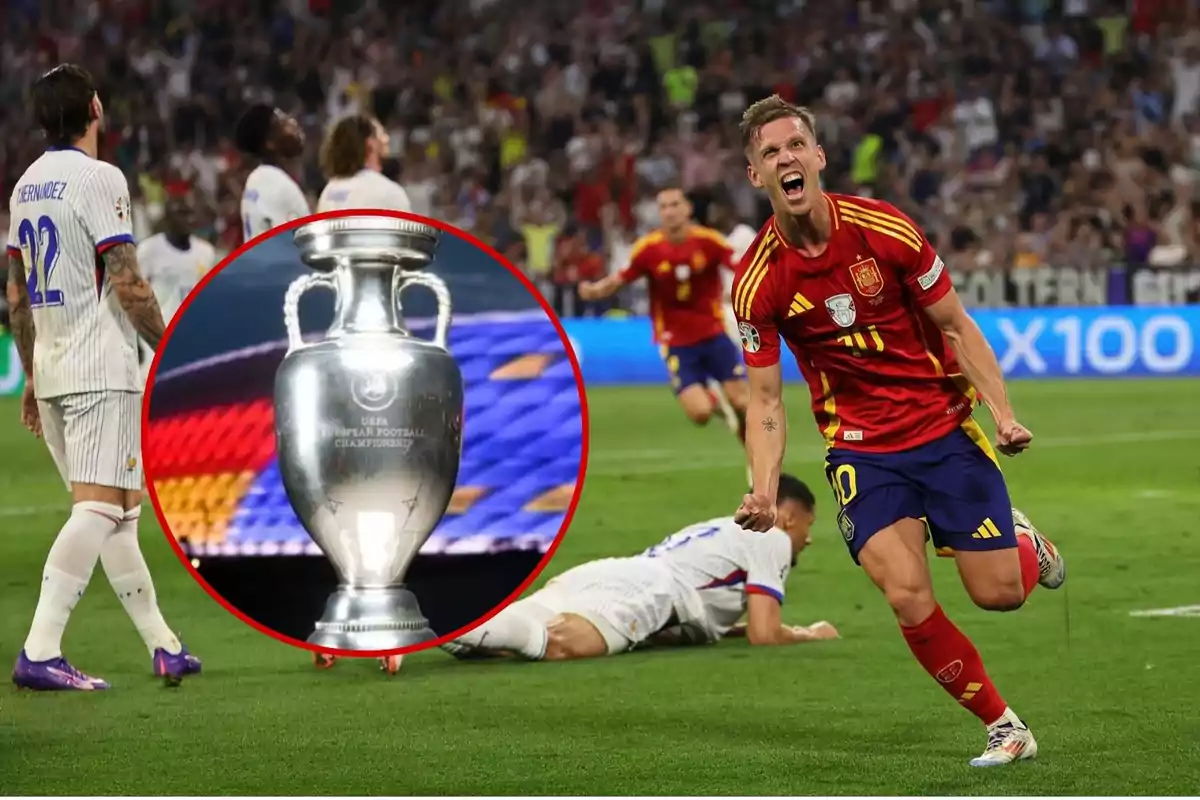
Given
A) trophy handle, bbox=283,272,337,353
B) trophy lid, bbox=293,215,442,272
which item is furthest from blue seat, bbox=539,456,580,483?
trophy handle, bbox=283,272,337,353

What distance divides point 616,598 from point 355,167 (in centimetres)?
206

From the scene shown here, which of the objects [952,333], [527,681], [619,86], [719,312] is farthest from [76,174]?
[619,86]

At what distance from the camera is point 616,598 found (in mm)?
7977

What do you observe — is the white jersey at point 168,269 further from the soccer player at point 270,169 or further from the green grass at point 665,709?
the soccer player at point 270,169

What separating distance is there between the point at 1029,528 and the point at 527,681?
199 centimetres

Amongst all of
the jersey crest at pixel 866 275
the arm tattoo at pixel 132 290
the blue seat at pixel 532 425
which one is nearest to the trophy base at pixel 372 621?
the blue seat at pixel 532 425

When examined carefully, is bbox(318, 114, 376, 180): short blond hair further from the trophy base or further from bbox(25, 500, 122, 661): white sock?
the trophy base

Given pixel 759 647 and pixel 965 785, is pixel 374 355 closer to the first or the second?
pixel 965 785

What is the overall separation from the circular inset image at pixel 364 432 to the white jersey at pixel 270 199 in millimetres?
2902

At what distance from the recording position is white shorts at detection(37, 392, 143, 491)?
7.16 metres

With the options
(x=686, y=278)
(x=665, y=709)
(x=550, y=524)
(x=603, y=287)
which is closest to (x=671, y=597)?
(x=665, y=709)

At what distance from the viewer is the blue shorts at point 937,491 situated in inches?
236

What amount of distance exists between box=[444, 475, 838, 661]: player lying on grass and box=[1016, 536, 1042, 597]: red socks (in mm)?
1795

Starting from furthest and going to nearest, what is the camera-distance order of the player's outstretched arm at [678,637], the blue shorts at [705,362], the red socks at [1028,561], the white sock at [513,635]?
the blue shorts at [705,362], the player's outstretched arm at [678,637], the white sock at [513,635], the red socks at [1028,561]
